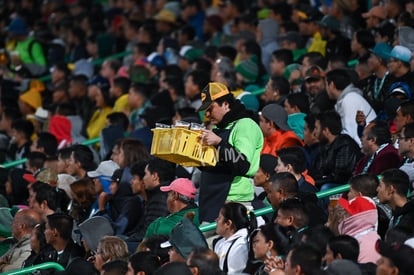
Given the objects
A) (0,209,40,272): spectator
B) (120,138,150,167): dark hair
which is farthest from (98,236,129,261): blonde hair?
(120,138,150,167): dark hair

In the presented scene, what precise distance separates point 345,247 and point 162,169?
3.52 metres

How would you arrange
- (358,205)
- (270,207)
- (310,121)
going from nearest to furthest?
(358,205) → (270,207) → (310,121)

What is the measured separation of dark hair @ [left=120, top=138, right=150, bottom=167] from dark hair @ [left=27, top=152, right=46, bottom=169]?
174 centimetres

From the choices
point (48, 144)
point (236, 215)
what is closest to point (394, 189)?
point (236, 215)

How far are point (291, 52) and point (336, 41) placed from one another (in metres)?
0.57

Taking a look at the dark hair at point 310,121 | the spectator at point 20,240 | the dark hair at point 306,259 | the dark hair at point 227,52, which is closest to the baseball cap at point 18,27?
the dark hair at point 227,52

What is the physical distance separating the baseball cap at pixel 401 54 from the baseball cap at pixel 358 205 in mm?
3695

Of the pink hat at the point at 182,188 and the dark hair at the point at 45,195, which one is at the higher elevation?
the pink hat at the point at 182,188

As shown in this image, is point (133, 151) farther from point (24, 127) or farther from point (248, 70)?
point (24, 127)

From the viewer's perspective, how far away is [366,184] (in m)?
11.3

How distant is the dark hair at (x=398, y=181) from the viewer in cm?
1108

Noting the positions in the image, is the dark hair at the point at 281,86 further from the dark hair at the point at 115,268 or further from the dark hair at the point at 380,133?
the dark hair at the point at 115,268

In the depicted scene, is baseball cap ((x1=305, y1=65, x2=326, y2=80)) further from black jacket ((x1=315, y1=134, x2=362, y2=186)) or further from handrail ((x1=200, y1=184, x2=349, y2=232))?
handrail ((x1=200, y1=184, x2=349, y2=232))

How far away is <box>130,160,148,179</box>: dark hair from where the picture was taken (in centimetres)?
1316
